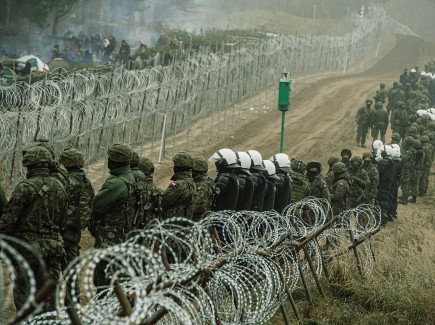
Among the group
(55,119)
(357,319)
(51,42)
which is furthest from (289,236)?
(51,42)

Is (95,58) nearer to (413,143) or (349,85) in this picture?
(349,85)

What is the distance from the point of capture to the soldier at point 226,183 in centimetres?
861

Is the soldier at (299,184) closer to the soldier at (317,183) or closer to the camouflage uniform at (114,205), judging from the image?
the soldier at (317,183)

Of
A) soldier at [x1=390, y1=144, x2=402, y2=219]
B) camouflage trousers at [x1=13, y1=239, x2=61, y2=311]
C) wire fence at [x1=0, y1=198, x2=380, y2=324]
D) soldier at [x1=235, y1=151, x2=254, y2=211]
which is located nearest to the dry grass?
wire fence at [x1=0, y1=198, x2=380, y2=324]

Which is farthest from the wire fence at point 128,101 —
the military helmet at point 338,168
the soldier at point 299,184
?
the military helmet at point 338,168

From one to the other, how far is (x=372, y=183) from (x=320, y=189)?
2553mm

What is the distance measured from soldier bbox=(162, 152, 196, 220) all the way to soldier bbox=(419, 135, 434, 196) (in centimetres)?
1076

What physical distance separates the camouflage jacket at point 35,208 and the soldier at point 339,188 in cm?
658

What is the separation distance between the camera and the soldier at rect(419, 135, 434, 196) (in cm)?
1680

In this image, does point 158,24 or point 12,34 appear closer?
point 12,34

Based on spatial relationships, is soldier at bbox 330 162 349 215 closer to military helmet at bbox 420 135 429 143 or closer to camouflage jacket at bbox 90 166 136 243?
camouflage jacket at bbox 90 166 136 243

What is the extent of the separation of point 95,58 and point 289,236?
26037mm

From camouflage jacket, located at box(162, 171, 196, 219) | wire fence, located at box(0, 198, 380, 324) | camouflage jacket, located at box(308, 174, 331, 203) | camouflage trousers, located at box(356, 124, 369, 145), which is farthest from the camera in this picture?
camouflage trousers, located at box(356, 124, 369, 145)

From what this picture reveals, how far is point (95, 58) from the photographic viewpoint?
104 feet
